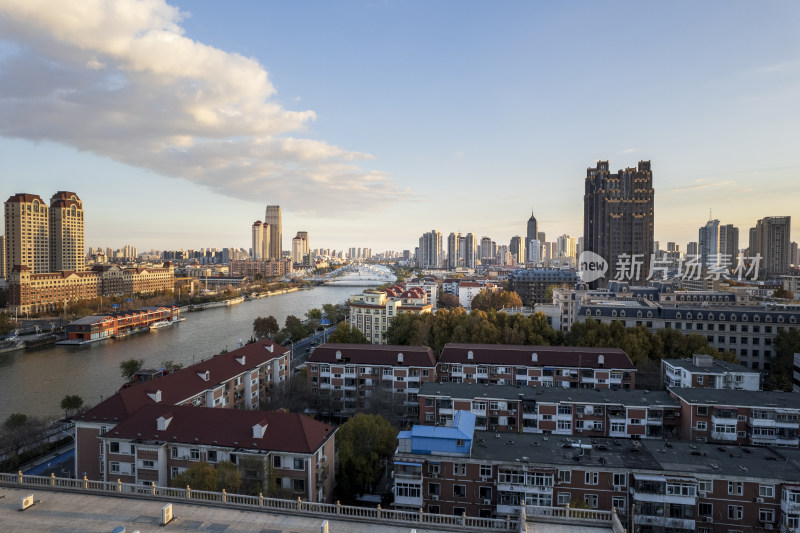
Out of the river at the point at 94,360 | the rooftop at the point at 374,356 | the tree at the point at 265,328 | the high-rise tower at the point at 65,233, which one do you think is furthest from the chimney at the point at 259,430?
the high-rise tower at the point at 65,233

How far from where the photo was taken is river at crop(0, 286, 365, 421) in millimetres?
7504

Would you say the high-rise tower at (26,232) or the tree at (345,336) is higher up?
Result: the high-rise tower at (26,232)

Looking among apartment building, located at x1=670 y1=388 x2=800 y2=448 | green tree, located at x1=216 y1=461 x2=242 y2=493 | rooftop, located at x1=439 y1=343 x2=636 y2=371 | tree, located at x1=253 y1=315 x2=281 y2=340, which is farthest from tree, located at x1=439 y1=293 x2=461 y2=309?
green tree, located at x1=216 y1=461 x2=242 y2=493

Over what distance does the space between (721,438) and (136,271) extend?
22416 millimetres

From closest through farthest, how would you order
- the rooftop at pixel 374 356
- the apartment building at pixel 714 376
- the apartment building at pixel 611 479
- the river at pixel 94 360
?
the apartment building at pixel 611 479 → the apartment building at pixel 714 376 → the rooftop at pixel 374 356 → the river at pixel 94 360

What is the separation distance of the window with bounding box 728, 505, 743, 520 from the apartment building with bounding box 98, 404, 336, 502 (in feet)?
9.72

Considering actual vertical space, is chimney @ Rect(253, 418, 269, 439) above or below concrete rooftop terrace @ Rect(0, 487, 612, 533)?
below

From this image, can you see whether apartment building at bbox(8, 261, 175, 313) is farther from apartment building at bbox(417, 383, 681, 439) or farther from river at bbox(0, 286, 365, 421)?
apartment building at bbox(417, 383, 681, 439)

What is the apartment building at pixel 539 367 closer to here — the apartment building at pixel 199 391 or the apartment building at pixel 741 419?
the apartment building at pixel 741 419

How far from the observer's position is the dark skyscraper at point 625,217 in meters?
19.8

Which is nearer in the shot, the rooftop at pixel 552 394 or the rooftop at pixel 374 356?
the rooftop at pixel 552 394

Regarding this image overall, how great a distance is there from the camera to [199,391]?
5.25 m

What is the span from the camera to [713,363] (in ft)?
21.1

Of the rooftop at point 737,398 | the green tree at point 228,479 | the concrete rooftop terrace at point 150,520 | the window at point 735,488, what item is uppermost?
the concrete rooftop terrace at point 150,520
